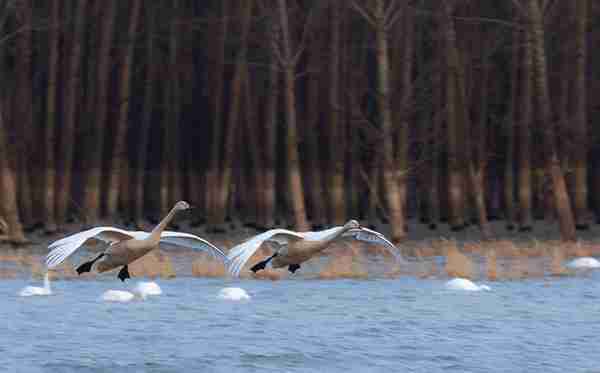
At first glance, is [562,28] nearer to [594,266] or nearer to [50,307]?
[594,266]

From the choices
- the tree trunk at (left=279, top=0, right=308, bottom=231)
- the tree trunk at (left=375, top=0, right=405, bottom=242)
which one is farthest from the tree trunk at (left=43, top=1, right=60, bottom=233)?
the tree trunk at (left=375, top=0, right=405, bottom=242)

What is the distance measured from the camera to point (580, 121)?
36.1m

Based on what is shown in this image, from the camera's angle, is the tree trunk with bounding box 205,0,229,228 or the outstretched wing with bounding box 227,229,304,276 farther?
the tree trunk with bounding box 205,0,229,228

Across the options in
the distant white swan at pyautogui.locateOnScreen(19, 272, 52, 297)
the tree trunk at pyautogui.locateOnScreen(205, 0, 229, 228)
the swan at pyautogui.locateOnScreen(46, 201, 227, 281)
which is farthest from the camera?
the tree trunk at pyautogui.locateOnScreen(205, 0, 229, 228)

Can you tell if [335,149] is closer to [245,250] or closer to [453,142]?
[453,142]

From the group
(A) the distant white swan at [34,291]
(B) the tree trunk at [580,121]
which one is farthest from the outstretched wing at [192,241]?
(B) the tree trunk at [580,121]

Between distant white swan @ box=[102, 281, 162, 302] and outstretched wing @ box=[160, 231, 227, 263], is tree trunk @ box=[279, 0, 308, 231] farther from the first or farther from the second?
outstretched wing @ box=[160, 231, 227, 263]

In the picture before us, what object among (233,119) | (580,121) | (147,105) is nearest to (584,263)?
(580,121)

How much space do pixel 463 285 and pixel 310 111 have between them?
59.8ft

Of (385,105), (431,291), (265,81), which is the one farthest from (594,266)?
(265,81)

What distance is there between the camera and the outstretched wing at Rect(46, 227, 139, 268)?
15.7 metres

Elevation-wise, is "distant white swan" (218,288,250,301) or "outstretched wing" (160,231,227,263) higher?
"outstretched wing" (160,231,227,263)

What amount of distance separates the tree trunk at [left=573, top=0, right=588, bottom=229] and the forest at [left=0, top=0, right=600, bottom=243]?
0.20 feet

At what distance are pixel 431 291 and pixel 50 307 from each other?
6089mm
